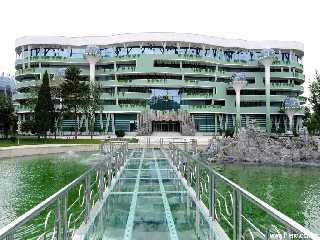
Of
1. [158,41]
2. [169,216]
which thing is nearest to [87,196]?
[169,216]

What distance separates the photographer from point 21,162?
30484mm

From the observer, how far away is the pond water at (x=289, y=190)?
538 inches

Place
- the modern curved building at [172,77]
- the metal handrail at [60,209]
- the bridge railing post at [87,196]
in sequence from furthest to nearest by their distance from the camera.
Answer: the modern curved building at [172,77] < the bridge railing post at [87,196] < the metal handrail at [60,209]

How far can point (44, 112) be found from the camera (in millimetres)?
51438

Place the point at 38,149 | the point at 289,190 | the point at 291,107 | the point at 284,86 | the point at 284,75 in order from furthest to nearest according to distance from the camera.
Answer: the point at 284,75 < the point at 284,86 < the point at 291,107 < the point at 38,149 < the point at 289,190

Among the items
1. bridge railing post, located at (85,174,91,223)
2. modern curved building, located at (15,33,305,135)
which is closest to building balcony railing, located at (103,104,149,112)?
modern curved building, located at (15,33,305,135)

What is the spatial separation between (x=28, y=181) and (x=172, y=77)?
49.9 m

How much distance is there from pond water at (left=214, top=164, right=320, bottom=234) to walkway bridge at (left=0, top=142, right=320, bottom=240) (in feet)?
7.46

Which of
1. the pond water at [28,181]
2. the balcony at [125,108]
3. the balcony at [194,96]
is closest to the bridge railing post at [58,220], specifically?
the pond water at [28,181]

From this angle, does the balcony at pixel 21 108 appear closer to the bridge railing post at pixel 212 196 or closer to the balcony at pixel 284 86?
the balcony at pixel 284 86

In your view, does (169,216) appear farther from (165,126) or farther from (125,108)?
(165,126)

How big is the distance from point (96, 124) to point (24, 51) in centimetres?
1988

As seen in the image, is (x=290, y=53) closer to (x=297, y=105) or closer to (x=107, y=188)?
(x=297, y=105)

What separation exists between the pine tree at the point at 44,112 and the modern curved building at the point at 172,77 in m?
13.7
